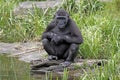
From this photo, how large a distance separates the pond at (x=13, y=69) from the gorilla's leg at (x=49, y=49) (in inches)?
20.2

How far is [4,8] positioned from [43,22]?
1714 millimetres

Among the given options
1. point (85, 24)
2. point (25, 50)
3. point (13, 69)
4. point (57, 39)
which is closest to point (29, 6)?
point (85, 24)

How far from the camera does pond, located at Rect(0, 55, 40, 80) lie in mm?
9047

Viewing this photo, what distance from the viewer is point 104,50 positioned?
10914 mm

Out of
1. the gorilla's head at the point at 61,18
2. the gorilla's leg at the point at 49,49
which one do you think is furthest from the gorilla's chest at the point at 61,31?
the gorilla's leg at the point at 49,49

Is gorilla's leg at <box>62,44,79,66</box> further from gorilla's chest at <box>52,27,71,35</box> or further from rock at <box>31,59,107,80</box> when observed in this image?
gorilla's chest at <box>52,27,71,35</box>

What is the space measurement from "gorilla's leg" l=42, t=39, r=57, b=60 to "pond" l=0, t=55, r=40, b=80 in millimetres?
514

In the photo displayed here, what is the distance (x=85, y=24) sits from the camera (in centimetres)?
1246

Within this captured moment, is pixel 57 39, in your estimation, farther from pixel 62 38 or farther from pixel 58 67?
pixel 58 67

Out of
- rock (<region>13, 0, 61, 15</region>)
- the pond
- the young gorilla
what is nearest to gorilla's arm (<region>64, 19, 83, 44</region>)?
the young gorilla

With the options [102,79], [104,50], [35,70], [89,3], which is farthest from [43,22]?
[102,79]

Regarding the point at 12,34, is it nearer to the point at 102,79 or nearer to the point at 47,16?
the point at 47,16

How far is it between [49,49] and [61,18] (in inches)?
29.1

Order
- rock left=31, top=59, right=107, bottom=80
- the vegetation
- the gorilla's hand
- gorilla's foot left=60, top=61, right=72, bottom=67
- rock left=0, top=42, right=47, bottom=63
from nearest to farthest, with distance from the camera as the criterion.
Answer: rock left=31, top=59, right=107, bottom=80
gorilla's foot left=60, top=61, right=72, bottom=67
the gorilla's hand
the vegetation
rock left=0, top=42, right=47, bottom=63
